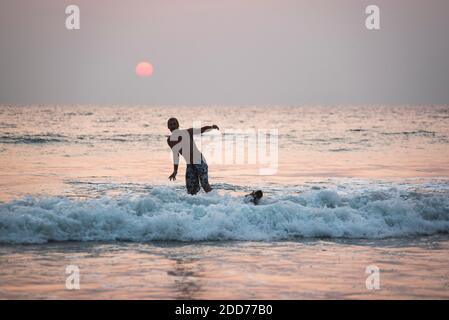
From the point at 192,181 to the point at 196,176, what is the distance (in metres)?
0.13

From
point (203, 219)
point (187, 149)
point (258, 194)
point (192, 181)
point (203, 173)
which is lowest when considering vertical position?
point (203, 219)

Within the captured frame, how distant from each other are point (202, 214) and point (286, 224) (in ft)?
5.17

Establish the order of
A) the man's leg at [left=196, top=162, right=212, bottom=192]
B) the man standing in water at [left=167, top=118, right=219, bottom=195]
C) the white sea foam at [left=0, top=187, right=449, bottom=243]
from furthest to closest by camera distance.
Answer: the man's leg at [left=196, top=162, right=212, bottom=192]
the man standing in water at [left=167, top=118, right=219, bottom=195]
the white sea foam at [left=0, top=187, right=449, bottom=243]

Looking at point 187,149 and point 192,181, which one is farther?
point 192,181

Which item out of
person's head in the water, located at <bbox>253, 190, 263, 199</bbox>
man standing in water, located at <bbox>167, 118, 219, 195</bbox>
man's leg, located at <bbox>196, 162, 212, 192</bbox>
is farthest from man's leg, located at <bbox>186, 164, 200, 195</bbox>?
person's head in the water, located at <bbox>253, 190, 263, 199</bbox>

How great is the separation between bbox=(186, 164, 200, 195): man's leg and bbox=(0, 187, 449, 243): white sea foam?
17 cm

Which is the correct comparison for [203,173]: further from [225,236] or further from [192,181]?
[225,236]

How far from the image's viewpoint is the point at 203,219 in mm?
11867

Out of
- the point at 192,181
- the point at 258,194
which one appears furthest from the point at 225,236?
the point at 192,181

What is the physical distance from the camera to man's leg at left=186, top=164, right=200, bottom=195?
504 inches

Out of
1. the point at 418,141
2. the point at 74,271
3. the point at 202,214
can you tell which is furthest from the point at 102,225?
the point at 418,141

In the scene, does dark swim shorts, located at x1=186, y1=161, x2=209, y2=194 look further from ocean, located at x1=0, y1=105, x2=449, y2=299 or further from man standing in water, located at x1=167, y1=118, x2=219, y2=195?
ocean, located at x1=0, y1=105, x2=449, y2=299

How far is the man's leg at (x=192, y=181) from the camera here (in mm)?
12805
